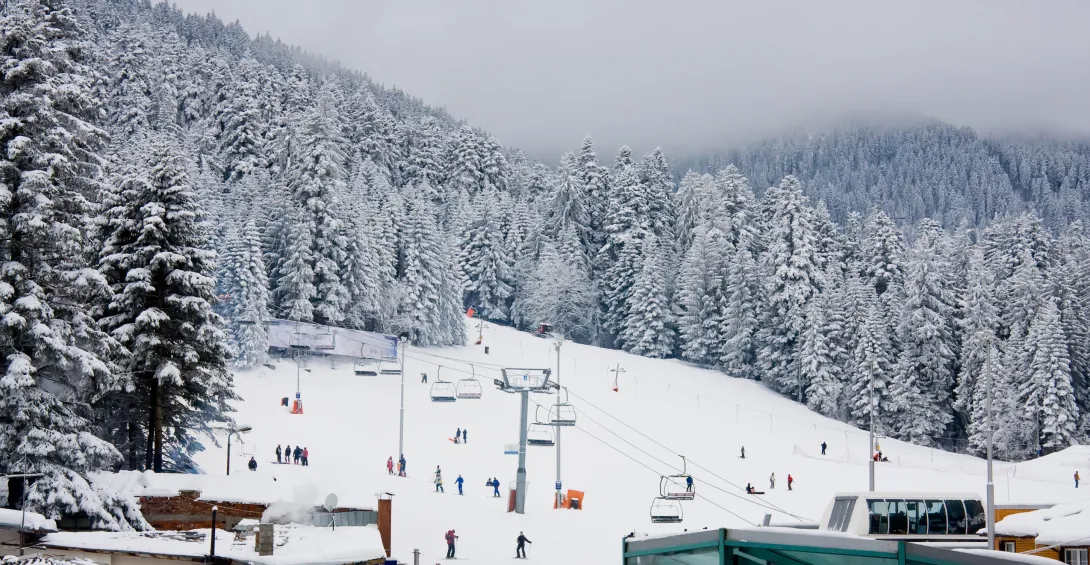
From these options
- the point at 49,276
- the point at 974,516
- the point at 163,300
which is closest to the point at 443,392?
the point at 163,300

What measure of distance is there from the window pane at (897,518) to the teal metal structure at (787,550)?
10266 millimetres

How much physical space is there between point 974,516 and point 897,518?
202 centimetres

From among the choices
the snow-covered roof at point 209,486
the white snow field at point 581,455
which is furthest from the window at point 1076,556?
the snow-covered roof at point 209,486

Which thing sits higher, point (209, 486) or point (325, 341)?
point (325, 341)

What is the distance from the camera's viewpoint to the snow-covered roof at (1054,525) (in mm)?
18703

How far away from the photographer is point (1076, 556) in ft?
61.6

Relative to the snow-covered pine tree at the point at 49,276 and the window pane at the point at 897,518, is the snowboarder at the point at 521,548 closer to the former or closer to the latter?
the snow-covered pine tree at the point at 49,276

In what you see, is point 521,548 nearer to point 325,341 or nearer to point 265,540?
point 265,540

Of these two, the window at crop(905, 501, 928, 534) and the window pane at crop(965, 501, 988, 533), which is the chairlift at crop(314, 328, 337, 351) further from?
the window at crop(905, 501, 928, 534)

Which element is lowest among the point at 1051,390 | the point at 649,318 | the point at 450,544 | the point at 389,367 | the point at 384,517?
the point at 450,544

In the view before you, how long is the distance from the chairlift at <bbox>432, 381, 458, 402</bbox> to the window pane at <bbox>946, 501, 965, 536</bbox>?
133ft

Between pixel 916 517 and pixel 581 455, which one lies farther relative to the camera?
pixel 581 455

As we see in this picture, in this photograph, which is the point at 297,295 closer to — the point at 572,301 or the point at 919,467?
the point at 572,301

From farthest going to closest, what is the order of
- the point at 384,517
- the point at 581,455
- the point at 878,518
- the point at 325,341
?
the point at 325,341
the point at 581,455
the point at 384,517
the point at 878,518
